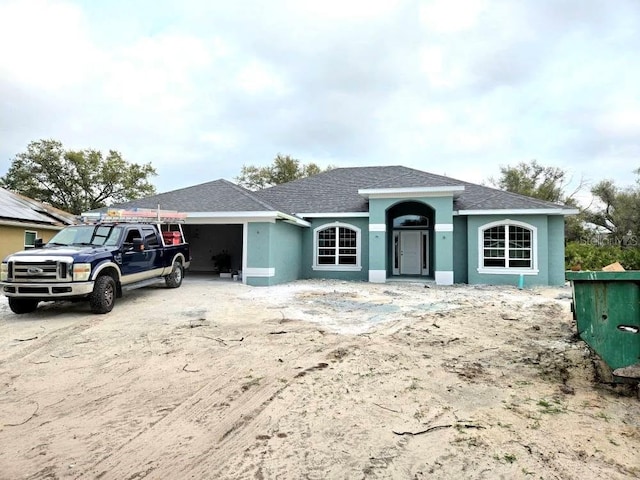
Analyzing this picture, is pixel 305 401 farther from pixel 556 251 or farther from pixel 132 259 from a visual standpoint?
pixel 556 251

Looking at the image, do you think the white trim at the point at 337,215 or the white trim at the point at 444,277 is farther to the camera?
the white trim at the point at 337,215

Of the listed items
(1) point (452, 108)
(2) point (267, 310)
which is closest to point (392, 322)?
(2) point (267, 310)

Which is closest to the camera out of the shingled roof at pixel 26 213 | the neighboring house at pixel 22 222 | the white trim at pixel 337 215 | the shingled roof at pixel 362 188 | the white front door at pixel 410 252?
the neighboring house at pixel 22 222

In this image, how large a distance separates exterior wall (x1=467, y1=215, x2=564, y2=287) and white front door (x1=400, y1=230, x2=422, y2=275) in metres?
2.91

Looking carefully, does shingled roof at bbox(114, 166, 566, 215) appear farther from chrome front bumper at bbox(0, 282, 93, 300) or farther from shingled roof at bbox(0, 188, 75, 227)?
chrome front bumper at bbox(0, 282, 93, 300)

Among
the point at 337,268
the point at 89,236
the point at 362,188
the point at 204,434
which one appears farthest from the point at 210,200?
the point at 204,434

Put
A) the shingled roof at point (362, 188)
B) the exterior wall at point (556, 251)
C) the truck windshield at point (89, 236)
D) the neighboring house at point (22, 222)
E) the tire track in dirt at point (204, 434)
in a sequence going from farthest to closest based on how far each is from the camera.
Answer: the shingled roof at point (362, 188) → the exterior wall at point (556, 251) → the neighboring house at point (22, 222) → the truck windshield at point (89, 236) → the tire track in dirt at point (204, 434)

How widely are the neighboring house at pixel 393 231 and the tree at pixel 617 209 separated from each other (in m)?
21.8

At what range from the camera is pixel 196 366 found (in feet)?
16.0

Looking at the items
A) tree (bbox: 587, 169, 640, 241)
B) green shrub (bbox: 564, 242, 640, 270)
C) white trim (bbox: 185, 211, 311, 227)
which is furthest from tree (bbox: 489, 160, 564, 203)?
white trim (bbox: 185, 211, 311, 227)

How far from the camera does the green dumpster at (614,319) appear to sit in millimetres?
3799

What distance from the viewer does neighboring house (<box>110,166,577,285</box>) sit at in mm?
13852

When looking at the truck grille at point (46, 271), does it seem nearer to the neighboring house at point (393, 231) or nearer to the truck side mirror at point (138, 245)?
the truck side mirror at point (138, 245)

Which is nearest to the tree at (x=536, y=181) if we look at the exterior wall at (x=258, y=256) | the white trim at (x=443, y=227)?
the white trim at (x=443, y=227)
